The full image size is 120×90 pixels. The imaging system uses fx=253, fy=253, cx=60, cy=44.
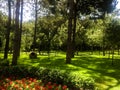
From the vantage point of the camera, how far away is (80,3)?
3734cm

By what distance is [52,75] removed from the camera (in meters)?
14.2

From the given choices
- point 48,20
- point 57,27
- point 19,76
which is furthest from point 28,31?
point 19,76

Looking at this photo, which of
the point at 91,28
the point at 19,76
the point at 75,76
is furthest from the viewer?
the point at 91,28

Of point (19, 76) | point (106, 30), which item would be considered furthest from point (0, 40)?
point (19, 76)

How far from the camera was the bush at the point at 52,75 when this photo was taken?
39.9 ft

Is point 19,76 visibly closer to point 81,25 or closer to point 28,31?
point 81,25

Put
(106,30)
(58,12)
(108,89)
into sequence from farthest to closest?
1. (58,12)
2. (106,30)
3. (108,89)

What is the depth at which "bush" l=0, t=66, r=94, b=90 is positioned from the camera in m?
12.2

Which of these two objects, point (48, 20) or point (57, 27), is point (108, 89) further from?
point (57, 27)

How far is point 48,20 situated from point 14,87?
43.0 m

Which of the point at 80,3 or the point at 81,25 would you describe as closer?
the point at 80,3

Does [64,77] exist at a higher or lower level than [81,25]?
lower

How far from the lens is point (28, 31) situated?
75938 mm

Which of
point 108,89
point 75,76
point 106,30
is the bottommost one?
point 108,89
